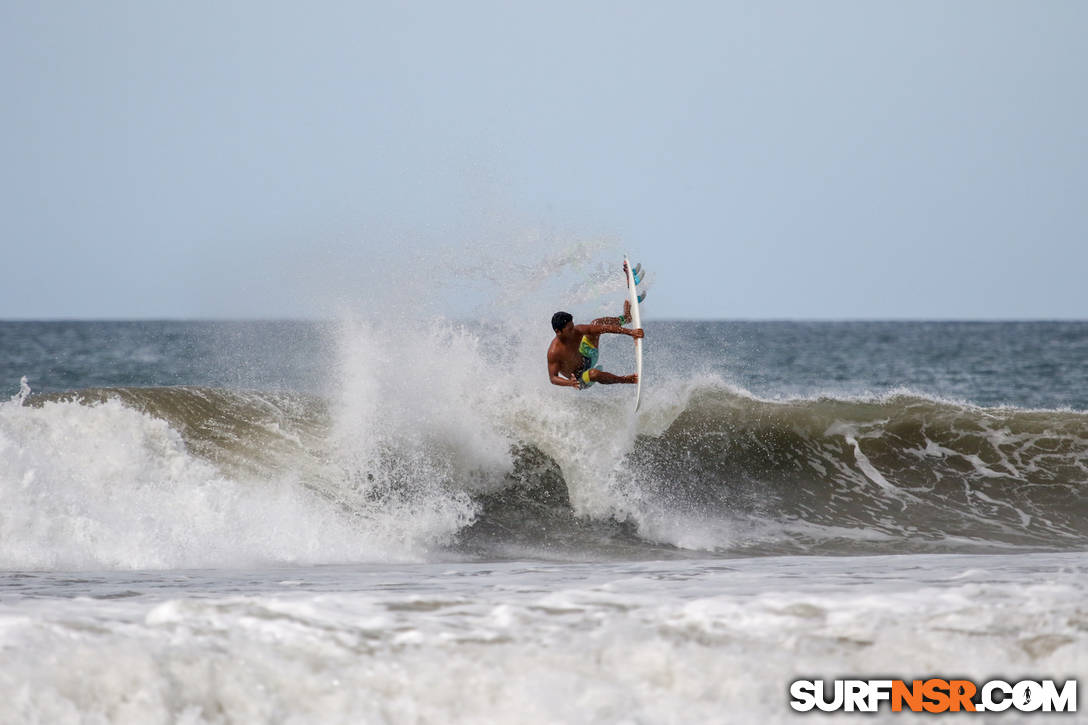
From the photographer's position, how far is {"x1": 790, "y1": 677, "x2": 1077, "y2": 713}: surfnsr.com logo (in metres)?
3.75

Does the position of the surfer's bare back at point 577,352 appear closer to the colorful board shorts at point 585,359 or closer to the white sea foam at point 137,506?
the colorful board shorts at point 585,359

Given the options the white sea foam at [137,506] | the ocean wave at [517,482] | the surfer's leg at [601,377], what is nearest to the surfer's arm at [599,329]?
the surfer's leg at [601,377]

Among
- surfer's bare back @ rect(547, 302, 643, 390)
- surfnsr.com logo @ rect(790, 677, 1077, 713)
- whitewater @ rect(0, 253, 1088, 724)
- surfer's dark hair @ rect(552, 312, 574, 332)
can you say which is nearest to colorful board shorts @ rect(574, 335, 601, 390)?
surfer's bare back @ rect(547, 302, 643, 390)

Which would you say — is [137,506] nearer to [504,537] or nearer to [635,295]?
[504,537]

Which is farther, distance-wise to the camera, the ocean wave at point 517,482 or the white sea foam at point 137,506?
the ocean wave at point 517,482

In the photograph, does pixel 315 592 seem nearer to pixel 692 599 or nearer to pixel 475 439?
pixel 692 599

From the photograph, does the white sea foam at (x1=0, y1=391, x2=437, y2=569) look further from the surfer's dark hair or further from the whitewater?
the surfer's dark hair

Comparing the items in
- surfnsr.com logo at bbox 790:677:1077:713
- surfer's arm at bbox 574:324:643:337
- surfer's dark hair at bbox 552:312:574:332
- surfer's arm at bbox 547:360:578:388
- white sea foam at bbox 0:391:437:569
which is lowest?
surfnsr.com logo at bbox 790:677:1077:713

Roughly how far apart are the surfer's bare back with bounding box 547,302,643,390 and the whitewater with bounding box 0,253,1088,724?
3.84 ft

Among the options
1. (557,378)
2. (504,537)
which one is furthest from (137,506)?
(557,378)

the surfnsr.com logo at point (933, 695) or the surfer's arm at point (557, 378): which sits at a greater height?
the surfer's arm at point (557, 378)

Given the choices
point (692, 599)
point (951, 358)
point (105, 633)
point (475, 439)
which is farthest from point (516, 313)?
point (951, 358)

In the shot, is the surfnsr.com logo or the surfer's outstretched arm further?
the surfer's outstretched arm

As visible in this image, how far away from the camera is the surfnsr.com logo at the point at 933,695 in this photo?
3.75 meters
